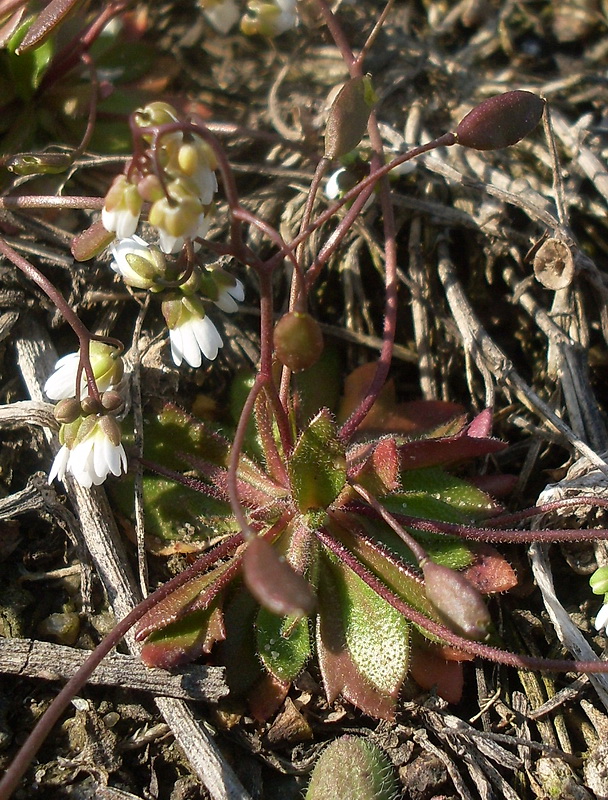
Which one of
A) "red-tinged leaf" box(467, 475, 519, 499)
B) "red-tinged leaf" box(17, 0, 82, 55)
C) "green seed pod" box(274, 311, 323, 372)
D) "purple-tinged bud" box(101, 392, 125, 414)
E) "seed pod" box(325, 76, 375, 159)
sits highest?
"red-tinged leaf" box(17, 0, 82, 55)

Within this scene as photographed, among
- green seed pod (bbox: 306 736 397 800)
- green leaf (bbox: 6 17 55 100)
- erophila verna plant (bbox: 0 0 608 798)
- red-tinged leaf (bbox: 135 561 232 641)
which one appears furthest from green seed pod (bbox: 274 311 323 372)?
green leaf (bbox: 6 17 55 100)

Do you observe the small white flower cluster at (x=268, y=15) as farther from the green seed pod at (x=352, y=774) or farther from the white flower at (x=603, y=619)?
the green seed pod at (x=352, y=774)

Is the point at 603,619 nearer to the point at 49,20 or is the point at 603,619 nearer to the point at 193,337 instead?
the point at 193,337

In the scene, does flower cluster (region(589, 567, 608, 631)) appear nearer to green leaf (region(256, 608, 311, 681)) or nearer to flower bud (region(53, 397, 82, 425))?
green leaf (region(256, 608, 311, 681))

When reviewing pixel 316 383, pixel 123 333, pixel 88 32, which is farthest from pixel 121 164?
pixel 316 383

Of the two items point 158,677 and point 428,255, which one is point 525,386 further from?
point 158,677

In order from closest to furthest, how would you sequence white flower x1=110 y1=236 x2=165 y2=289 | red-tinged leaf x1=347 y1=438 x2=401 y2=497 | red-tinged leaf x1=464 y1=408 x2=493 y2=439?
white flower x1=110 y1=236 x2=165 y2=289 < red-tinged leaf x1=347 y1=438 x2=401 y2=497 < red-tinged leaf x1=464 y1=408 x2=493 y2=439

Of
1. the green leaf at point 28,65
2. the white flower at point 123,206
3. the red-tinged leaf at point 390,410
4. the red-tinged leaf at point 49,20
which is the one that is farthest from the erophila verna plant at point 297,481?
the green leaf at point 28,65
